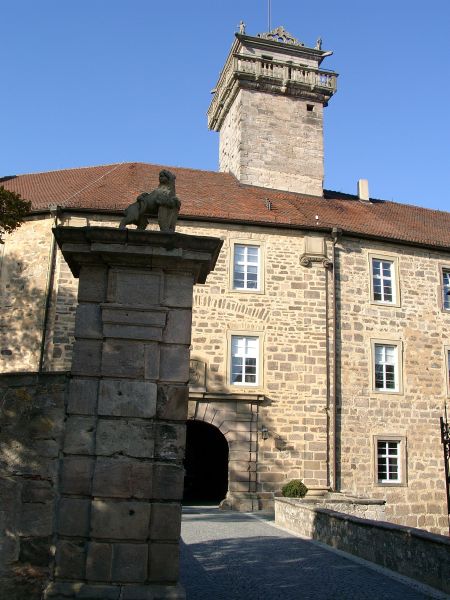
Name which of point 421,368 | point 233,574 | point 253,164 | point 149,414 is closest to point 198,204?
point 253,164

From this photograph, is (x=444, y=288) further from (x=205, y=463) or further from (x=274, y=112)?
(x=205, y=463)

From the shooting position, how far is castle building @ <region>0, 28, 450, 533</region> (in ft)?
52.2

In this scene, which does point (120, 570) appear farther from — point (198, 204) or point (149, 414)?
point (198, 204)

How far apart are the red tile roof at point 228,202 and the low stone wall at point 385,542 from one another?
8819mm

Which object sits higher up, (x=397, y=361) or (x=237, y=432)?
(x=397, y=361)

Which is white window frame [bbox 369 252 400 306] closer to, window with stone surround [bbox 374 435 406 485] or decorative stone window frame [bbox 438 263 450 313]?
decorative stone window frame [bbox 438 263 450 313]

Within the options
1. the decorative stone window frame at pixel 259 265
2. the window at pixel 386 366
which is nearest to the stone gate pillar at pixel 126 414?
the decorative stone window frame at pixel 259 265

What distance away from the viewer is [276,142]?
71.9 ft

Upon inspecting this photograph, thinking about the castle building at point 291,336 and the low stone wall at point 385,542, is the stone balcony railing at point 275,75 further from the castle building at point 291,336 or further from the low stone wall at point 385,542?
the low stone wall at point 385,542

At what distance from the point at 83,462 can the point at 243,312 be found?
11997mm

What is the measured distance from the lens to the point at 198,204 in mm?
17672

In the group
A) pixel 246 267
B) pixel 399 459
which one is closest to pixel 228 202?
pixel 246 267

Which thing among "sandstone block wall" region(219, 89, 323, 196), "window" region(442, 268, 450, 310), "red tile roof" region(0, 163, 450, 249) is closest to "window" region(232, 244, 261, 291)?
"red tile roof" region(0, 163, 450, 249)

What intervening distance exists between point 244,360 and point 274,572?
8.88 m
